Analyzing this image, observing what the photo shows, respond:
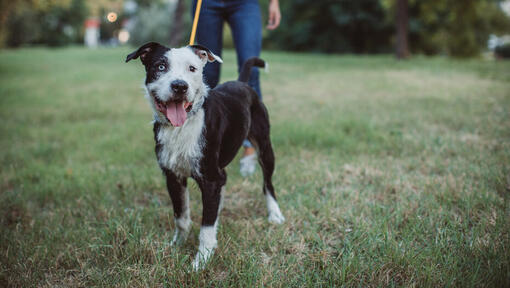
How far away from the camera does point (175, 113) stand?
89.6 inches

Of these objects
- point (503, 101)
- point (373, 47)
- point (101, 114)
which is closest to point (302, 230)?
point (101, 114)

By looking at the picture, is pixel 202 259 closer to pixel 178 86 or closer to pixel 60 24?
pixel 178 86

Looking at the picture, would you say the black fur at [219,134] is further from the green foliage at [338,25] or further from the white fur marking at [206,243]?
the green foliage at [338,25]

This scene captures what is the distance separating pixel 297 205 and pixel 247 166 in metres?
1.05

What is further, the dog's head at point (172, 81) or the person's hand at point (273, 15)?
the person's hand at point (273, 15)

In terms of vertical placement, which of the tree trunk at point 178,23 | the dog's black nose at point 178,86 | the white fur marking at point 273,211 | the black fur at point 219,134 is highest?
the tree trunk at point 178,23

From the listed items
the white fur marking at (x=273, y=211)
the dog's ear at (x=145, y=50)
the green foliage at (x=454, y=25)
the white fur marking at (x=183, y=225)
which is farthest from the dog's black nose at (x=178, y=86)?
the green foliage at (x=454, y=25)

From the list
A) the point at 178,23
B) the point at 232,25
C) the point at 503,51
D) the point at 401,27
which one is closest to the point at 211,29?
the point at 232,25

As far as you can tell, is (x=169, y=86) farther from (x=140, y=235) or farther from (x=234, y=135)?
(x=140, y=235)

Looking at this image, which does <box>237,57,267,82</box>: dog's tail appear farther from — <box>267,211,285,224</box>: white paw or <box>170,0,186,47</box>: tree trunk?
<box>170,0,186,47</box>: tree trunk

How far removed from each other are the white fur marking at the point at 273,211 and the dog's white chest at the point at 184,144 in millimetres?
919

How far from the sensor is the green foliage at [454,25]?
19.7m

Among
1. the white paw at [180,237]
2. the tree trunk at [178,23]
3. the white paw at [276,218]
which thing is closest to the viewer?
the white paw at [180,237]

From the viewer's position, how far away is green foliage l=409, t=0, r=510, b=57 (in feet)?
64.7
